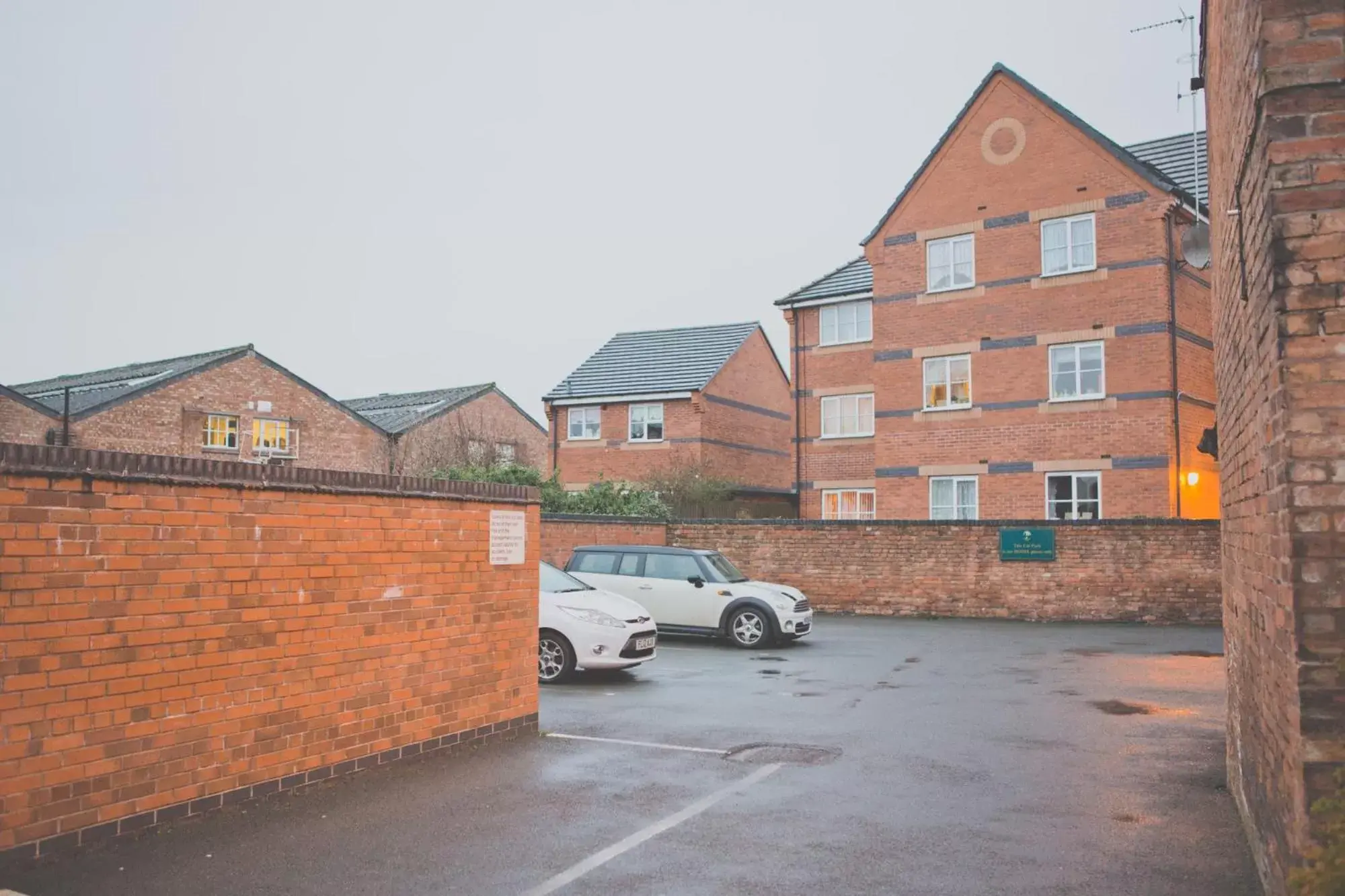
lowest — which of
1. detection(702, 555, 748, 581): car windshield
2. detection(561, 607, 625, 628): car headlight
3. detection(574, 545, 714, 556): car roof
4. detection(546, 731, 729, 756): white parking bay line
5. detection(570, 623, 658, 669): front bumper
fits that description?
detection(546, 731, 729, 756): white parking bay line

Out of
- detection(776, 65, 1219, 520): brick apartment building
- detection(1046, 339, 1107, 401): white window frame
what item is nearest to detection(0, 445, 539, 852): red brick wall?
detection(776, 65, 1219, 520): brick apartment building

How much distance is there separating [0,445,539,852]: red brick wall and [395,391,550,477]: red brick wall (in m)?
35.6

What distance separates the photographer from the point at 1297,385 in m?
3.52

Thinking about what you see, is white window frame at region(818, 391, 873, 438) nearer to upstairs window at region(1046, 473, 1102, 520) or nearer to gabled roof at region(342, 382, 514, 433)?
upstairs window at region(1046, 473, 1102, 520)

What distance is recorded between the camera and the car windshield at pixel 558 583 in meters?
12.5

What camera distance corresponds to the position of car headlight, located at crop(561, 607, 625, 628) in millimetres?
11953

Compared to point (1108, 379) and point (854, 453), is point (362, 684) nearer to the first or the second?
point (1108, 379)

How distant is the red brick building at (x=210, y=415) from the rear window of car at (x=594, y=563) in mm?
20507

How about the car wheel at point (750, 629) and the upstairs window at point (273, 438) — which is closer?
the car wheel at point (750, 629)

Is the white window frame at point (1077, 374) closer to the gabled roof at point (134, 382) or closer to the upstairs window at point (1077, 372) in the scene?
the upstairs window at point (1077, 372)

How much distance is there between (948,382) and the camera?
27.2 m

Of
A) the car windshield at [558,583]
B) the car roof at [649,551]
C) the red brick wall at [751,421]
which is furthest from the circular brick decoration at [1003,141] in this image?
the car windshield at [558,583]

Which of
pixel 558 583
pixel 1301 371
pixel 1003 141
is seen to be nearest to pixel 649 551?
pixel 558 583

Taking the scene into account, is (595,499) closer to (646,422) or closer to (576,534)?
(576,534)
